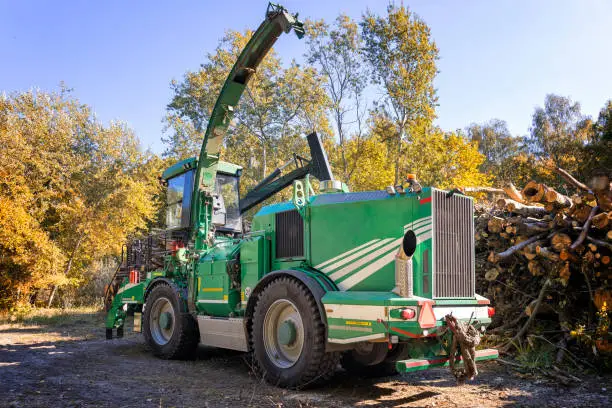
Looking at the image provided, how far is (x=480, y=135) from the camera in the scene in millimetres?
59219

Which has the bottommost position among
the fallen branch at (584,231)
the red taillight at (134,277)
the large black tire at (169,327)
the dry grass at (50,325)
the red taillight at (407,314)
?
the dry grass at (50,325)

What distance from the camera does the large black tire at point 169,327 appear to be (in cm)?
881

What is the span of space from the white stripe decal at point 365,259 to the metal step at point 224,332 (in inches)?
66.3

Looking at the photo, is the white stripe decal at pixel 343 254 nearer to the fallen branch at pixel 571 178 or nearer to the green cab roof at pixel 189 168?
the fallen branch at pixel 571 178

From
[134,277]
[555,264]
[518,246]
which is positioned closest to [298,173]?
[518,246]

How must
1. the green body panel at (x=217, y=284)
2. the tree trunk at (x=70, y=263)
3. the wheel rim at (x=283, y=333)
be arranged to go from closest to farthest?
the wheel rim at (x=283, y=333), the green body panel at (x=217, y=284), the tree trunk at (x=70, y=263)

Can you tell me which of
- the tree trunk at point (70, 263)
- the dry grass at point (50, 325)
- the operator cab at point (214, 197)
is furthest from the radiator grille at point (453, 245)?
the tree trunk at point (70, 263)

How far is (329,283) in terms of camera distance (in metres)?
6.32

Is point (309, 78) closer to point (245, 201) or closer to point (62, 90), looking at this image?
point (62, 90)

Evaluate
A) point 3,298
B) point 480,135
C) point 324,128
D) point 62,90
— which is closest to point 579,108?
point 480,135

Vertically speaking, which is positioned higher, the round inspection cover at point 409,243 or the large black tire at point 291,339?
the round inspection cover at point 409,243

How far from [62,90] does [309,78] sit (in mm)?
12172

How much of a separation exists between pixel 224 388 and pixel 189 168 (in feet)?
15.5

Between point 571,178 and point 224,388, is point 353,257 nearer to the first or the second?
point 224,388
